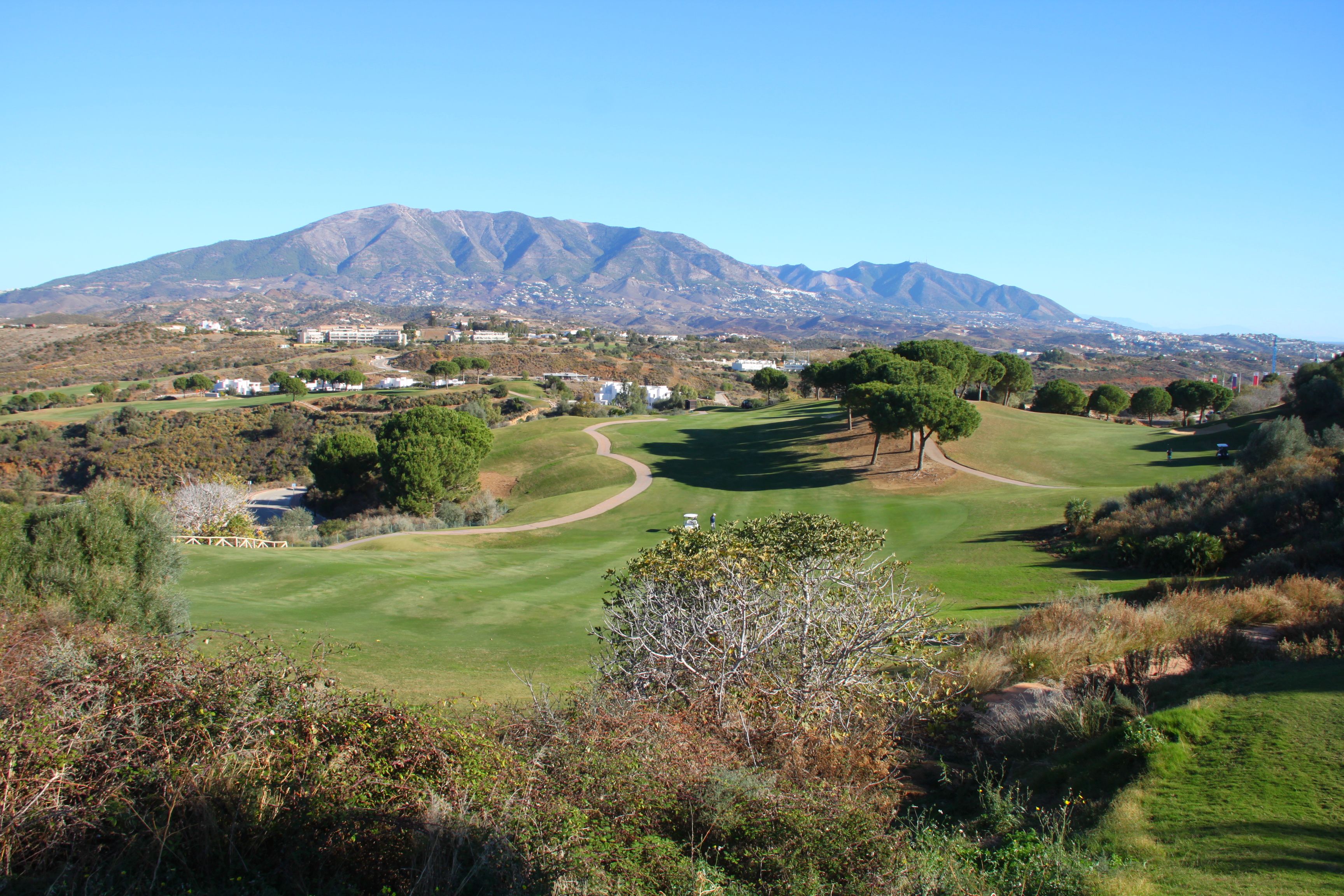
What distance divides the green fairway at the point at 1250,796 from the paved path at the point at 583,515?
26274 millimetres

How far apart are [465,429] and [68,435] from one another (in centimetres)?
3609

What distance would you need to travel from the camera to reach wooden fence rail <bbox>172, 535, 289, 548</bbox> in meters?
27.2

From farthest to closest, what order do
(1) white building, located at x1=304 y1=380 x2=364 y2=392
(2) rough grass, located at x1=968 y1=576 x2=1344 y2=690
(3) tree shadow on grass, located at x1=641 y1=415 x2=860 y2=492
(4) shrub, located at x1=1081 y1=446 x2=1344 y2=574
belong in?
(1) white building, located at x1=304 y1=380 x2=364 y2=392
(3) tree shadow on grass, located at x1=641 y1=415 x2=860 y2=492
(4) shrub, located at x1=1081 y1=446 x2=1344 y2=574
(2) rough grass, located at x1=968 y1=576 x2=1344 y2=690

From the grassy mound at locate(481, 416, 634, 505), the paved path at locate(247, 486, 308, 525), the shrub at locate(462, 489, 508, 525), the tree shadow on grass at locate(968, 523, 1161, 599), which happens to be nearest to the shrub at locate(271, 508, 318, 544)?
the paved path at locate(247, 486, 308, 525)

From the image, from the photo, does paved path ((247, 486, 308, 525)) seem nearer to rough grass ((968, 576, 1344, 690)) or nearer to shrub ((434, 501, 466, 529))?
shrub ((434, 501, 466, 529))

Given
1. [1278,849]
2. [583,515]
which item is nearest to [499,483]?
[583,515]

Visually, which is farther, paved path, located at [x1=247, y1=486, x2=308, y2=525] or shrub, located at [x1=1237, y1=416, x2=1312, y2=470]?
paved path, located at [x1=247, y1=486, x2=308, y2=525]

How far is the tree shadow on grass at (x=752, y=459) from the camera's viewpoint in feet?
133

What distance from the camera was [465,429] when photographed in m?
44.3

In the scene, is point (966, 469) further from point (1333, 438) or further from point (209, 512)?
point (209, 512)

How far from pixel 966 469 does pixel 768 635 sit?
114 ft

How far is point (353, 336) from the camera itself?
477 ft

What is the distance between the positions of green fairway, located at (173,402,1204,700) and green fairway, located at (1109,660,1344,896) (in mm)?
6365

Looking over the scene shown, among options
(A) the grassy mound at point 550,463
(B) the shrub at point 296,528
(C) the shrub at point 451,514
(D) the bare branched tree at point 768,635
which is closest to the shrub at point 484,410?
(A) the grassy mound at point 550,463
